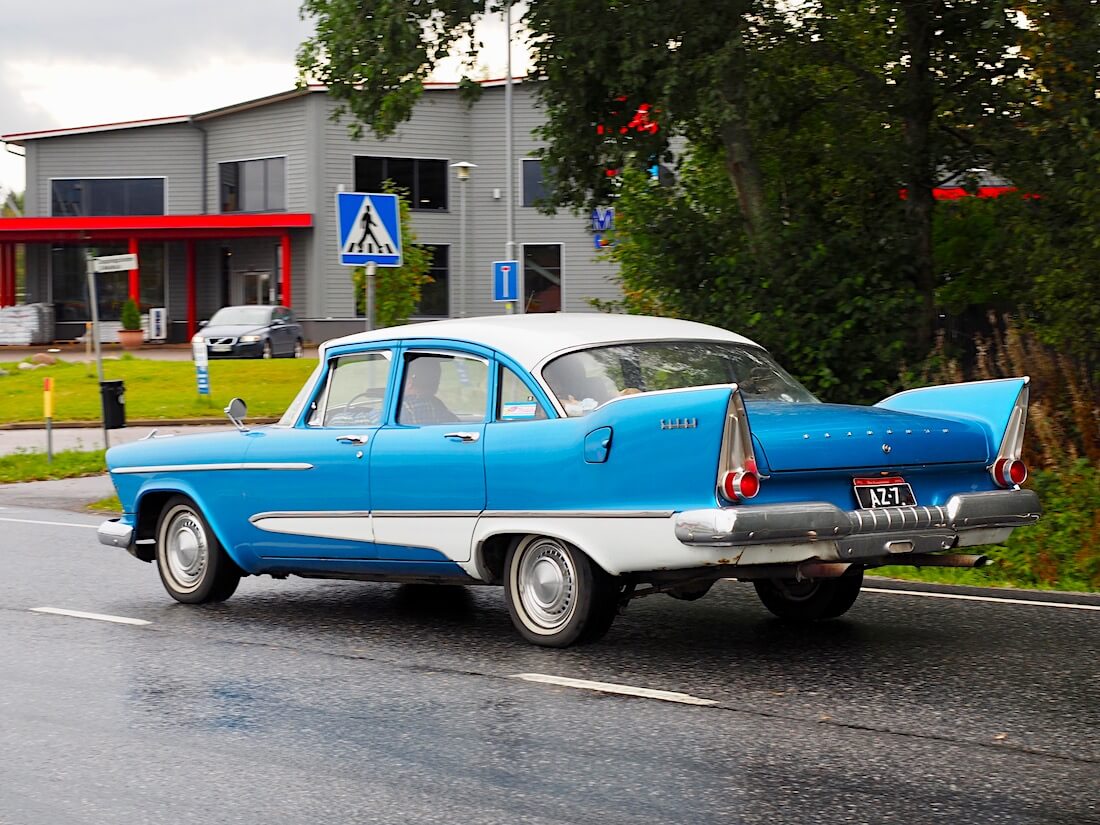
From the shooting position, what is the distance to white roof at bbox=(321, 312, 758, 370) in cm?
811

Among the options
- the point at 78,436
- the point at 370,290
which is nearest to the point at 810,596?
the point at 370,290

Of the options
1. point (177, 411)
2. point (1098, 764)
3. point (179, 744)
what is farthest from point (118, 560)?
point (177, 411)

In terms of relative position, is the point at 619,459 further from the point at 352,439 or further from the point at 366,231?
the point at 366,231

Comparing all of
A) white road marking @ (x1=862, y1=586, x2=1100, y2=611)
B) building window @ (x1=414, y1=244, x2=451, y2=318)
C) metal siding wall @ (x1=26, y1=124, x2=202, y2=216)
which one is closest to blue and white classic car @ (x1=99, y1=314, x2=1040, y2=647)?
white road marking @ (x1=862, y1=586, x2=1100, y2=611)

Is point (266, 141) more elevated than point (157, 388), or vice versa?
point (266, 141)

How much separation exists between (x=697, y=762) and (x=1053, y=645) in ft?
9.20

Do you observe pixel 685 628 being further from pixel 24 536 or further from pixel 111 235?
pixel 111 235

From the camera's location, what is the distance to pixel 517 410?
26.2ft

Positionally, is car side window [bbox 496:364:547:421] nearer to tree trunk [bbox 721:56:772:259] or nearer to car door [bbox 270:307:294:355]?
tree trunk [bbox 721:56:772:259]

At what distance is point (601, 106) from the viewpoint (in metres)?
16.5

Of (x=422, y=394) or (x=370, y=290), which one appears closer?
(x=422, y=394)

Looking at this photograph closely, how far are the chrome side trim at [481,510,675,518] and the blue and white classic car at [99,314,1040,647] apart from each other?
1cm

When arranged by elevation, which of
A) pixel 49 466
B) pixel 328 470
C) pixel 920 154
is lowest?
pixel 49 466

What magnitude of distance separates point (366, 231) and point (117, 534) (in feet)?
17.2
